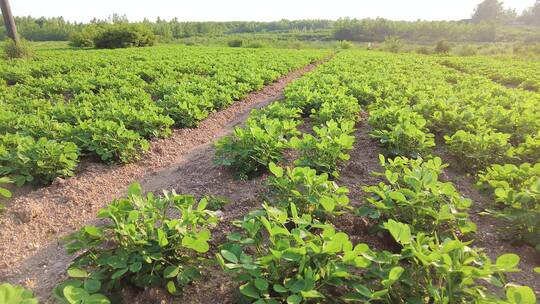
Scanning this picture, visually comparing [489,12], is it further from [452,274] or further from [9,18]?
[452,274]

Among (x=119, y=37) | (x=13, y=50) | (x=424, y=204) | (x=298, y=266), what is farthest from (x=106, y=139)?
(x=119, y=37)

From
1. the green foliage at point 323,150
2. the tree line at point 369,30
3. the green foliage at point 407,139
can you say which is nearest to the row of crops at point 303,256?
the green foliage at point 323,150

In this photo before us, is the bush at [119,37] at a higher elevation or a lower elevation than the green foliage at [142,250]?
higher

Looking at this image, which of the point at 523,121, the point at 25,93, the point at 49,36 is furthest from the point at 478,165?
the point at 49,36

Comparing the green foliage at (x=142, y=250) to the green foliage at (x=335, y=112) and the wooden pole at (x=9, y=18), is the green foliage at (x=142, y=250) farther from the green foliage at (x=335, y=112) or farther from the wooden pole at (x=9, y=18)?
the wooden pole at (x=9, y=18)

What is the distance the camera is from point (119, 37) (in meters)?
39.0

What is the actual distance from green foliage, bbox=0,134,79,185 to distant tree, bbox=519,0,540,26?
157097mm

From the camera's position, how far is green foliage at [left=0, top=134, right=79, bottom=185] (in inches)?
166

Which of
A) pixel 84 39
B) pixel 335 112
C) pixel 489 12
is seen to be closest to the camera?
pixel 335 112

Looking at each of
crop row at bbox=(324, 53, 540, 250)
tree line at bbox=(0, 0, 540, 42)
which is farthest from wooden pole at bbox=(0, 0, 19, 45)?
tree line at bbox=(0, 0, 540, 42)

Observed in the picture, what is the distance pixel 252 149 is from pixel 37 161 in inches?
112

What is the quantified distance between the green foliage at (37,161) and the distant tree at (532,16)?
157m

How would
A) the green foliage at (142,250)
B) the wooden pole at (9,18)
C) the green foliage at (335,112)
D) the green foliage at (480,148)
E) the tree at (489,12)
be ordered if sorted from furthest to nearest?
the tree at (489,12)
the wooden pole at (9,18)
the green foliage at (335,112)
the green foliage at (480,148)
the green foliage at (142,250)

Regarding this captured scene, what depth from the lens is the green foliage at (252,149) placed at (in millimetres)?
4406
